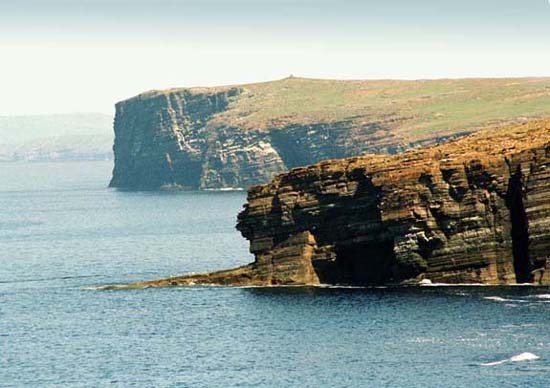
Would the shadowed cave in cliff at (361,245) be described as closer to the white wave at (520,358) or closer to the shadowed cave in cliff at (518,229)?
the shadowed cave in cliff at (518,229)

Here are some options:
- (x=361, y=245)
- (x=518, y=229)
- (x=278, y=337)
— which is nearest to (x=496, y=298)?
(x=518, y=229)

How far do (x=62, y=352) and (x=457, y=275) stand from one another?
46.3 meters

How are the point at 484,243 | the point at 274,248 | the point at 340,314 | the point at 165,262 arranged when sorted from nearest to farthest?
the point at 340,314 < the point at 484,243 < the point at 274,248 < the point at 165,262

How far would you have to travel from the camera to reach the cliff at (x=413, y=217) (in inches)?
5517

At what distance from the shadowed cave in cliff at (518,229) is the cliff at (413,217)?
0.11 meters

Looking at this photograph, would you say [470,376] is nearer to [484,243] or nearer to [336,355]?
[336,355]

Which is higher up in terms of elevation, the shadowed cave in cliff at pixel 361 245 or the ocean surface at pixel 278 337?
the shadowed cave in cliff at pixel 361 245

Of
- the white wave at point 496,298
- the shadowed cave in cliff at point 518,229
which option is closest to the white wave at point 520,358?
the white wave at point 496,298

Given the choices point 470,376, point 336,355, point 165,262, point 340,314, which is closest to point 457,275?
point 340,314

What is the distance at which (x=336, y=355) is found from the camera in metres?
112

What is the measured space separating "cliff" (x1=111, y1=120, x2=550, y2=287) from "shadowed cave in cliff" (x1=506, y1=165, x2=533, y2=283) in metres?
0.11

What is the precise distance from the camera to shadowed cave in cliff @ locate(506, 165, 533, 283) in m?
140

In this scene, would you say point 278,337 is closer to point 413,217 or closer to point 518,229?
point 413,217

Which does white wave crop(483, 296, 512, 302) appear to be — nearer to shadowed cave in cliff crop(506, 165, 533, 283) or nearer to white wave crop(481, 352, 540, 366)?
shadowed cave in cliff crop(506, 165, 533, 283)
